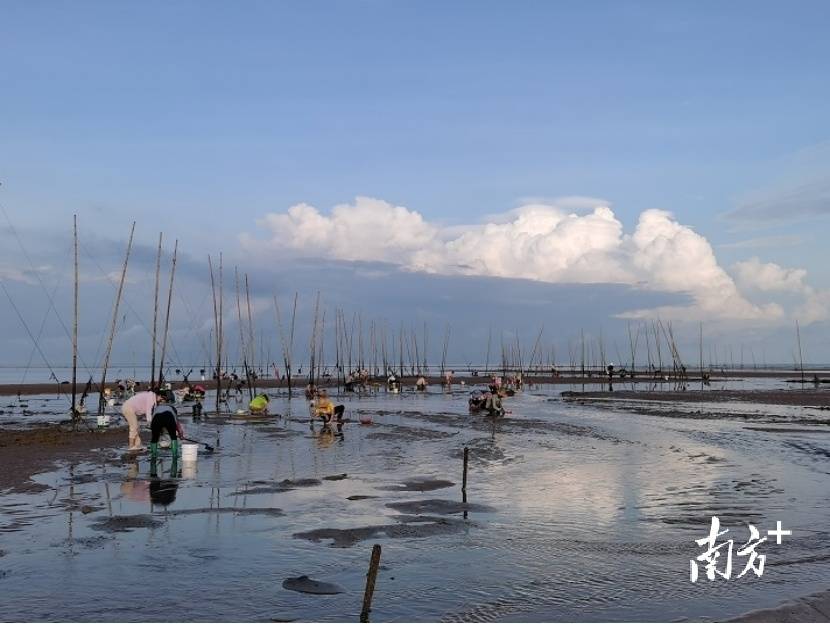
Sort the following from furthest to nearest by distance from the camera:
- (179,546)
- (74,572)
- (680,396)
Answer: (680,396)
(179,546)
(74,572)

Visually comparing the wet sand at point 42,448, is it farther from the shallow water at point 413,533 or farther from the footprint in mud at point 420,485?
the footprint in mud at point 420,485

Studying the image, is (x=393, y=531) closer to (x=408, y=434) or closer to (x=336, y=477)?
(x=336, y=477)

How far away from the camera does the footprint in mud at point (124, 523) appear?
15.3 metres

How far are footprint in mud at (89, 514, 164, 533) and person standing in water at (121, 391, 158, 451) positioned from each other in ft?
35.8

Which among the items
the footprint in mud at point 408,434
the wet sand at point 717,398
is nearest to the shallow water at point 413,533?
the footprint in mud at point 408,434

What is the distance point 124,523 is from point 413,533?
5.90 meters

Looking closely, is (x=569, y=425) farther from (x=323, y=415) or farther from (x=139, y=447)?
(x=139, y=447)

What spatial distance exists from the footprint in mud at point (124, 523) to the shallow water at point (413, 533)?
0.08 meters

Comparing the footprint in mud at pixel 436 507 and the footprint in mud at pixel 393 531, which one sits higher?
the footprint in mud at pixel 436 507

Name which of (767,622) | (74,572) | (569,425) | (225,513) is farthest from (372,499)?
(569,425)

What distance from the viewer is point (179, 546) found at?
1417 cm

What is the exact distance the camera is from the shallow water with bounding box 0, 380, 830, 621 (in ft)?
37.4

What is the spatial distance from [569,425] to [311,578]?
104 ft

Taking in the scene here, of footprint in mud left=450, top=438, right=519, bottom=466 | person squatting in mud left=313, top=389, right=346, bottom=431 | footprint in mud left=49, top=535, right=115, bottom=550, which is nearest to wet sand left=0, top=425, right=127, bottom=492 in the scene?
footprint in mud left=49, top=535, right=115, bottom=550
